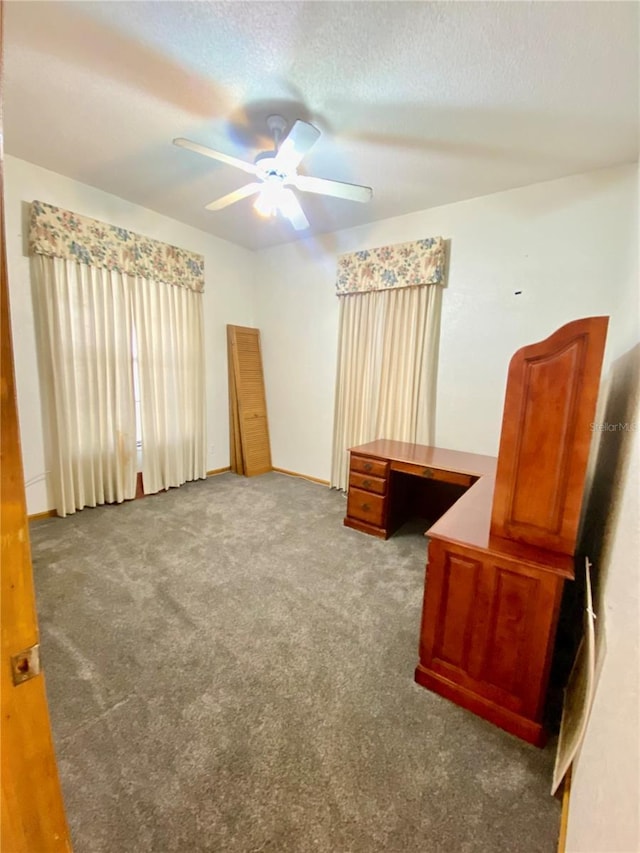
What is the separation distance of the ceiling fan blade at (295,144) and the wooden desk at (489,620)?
→ 6.13ft

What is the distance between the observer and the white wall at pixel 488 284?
7.84ft

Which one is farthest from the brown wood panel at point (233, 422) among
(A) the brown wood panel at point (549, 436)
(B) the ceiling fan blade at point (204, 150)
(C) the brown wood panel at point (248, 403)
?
(A) the brown wood panel at point (549, 436)

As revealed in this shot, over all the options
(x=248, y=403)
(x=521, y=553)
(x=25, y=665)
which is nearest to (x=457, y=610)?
(x=521, y=553)

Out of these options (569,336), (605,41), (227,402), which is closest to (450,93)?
(605,41)

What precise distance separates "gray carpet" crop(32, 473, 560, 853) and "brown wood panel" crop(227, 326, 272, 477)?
6.24 feet

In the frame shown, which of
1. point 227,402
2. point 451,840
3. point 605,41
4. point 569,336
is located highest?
point 605,41

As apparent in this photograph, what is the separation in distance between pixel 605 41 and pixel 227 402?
384 cm

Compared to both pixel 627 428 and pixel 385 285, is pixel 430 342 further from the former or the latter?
pixel 627 428

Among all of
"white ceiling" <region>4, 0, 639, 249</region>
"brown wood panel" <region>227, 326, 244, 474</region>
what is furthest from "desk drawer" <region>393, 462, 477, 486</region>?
"brown wood panel" <region>227, 326, 244, 474</region>

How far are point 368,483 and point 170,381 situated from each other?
224cm

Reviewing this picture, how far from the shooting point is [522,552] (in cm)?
129

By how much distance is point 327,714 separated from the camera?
4.52ft

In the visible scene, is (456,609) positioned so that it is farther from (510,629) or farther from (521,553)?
(521,553)

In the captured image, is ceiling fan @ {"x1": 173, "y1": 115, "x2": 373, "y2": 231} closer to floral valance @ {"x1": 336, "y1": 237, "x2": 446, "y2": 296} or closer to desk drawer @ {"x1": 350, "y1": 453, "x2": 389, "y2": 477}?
floral valance @ {"x1": 336, "y1": 237, "x2": 446, "y2": 296}
